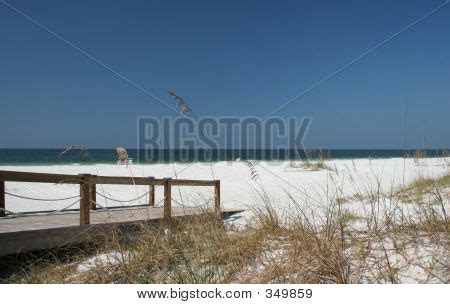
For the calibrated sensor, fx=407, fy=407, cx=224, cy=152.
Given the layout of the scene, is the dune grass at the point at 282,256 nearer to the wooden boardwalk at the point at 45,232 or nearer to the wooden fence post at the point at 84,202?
the wooden boardwalk at the point at 45,232

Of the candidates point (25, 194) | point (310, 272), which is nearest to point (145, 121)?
point (25, 194)

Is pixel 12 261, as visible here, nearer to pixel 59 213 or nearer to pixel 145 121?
pixel 59 213

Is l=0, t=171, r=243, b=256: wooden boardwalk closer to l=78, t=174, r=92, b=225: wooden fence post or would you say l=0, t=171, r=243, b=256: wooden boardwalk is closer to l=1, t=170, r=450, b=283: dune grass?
l=78, t=174, r=92, b=225: wooden fence post
